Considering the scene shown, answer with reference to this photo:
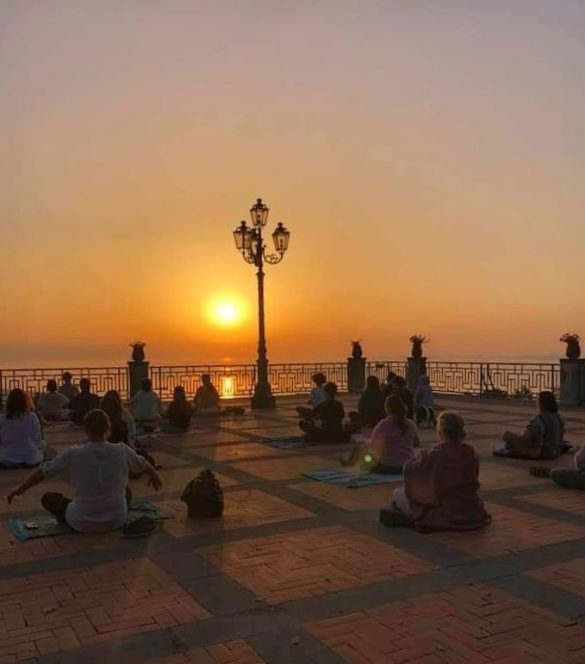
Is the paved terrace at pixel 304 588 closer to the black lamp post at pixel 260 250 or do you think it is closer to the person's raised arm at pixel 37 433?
the person's raised arm at pixel 37 433

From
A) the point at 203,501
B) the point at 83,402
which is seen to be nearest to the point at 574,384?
the point at 83,402

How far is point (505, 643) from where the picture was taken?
13.7ft

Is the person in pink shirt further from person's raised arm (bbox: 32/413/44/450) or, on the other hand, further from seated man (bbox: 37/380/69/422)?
seated man (bbox: 37/380/69/422)

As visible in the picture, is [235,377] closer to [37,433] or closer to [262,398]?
[262,398]

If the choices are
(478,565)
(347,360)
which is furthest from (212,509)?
(347,360)

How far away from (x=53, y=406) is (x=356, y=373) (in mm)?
12530

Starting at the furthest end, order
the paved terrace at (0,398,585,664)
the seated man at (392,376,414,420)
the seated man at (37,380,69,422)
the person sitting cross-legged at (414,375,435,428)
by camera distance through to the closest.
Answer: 1. the seated man at (37,380,69,422)
2. the person sitting cross-legged at (414,375,435,428)
3. the seated man at (392,376,414,420)
4. the paved terrace at (0,398,585,664)

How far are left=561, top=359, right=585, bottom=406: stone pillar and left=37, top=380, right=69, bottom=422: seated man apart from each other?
43.5 ft

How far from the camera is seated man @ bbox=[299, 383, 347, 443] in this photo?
41.9ft

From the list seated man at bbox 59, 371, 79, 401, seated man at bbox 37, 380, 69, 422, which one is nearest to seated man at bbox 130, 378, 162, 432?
seated man at bbox 37, 380, 69, 422

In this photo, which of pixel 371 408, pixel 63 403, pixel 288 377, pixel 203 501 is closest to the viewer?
pixel 203 501

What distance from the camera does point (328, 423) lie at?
12.8 meters

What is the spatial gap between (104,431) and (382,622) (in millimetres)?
3187

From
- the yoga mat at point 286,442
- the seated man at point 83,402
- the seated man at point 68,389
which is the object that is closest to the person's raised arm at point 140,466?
the yoga mat at point 286,442
